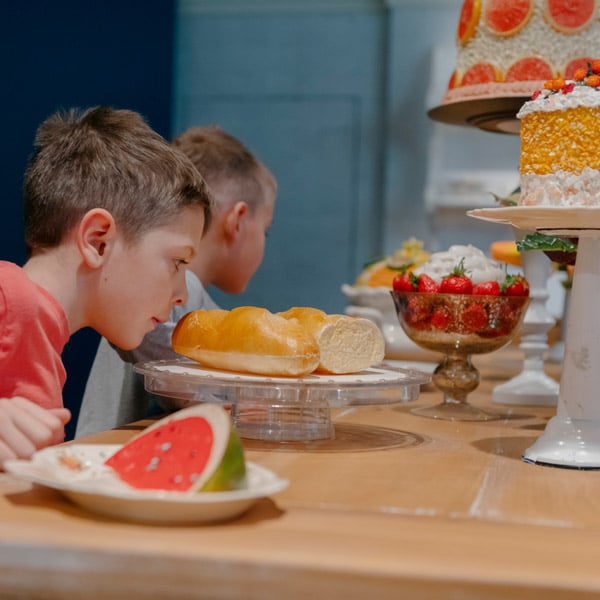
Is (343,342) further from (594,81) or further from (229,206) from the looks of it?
(229,206)

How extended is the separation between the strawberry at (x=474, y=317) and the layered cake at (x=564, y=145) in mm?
372

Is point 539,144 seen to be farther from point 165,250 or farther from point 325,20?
point 325,20

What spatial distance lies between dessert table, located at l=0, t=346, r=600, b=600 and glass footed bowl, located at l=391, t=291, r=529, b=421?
487mm

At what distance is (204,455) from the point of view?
71 cm

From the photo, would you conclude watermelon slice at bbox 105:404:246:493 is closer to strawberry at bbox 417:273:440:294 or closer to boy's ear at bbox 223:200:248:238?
strawberry at bbox 417:273:440:294

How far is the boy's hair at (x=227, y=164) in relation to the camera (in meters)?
2.21

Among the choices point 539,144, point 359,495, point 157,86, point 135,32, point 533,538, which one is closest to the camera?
point 533,538

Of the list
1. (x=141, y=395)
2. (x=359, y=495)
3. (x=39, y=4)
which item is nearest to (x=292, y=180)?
(x=39, y=4)

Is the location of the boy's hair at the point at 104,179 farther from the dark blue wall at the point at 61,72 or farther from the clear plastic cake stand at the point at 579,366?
the dark blue wall at the point at 61,72

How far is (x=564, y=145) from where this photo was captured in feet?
3.35

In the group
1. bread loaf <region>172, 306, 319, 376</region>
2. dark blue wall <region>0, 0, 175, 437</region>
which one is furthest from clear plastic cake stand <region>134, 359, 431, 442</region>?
dark blue wall <region>0, 0, 175, 437</region>

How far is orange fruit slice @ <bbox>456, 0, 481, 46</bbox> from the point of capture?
1679mm

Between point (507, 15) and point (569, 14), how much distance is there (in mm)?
104

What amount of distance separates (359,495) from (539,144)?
1.51ft
